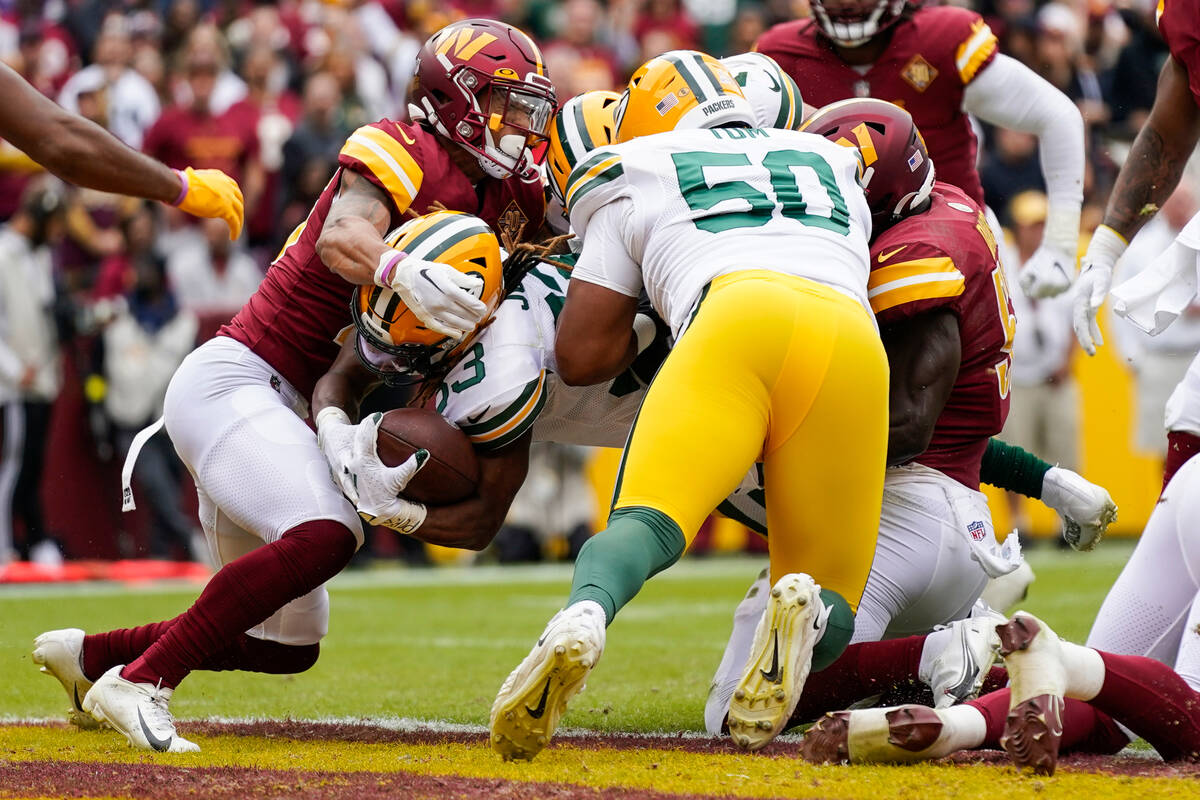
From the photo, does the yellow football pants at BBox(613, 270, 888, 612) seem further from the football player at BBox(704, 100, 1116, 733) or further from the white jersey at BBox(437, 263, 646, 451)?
the white jersey at BBox(437, 263, 646, 451)

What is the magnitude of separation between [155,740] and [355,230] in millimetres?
1228

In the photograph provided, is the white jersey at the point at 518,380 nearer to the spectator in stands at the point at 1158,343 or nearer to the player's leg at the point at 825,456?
the player's leg at the point at 825,456

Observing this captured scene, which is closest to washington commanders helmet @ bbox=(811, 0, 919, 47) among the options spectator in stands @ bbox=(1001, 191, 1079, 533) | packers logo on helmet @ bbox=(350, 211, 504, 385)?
packers logo on helmet @ bbox=(350, 211, 504, 385)

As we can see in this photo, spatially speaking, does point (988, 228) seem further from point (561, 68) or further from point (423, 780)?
point (561, 68)

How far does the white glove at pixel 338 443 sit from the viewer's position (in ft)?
12.1

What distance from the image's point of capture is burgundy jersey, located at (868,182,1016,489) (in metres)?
3.73

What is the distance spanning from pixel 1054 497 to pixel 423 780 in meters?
2.16

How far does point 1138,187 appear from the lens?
4484mm

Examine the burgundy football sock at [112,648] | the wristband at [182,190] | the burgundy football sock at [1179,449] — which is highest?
the wristband at [182,190]

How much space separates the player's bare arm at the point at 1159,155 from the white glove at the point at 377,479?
216 centimetres

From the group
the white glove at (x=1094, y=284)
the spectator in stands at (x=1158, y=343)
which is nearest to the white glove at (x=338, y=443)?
the white glove at (x=1094, y=284)

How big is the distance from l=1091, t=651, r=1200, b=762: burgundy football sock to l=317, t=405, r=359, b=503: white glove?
1681mm

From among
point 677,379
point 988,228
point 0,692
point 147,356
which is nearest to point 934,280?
point 988,228

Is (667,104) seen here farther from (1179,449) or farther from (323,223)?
(1179,449)
